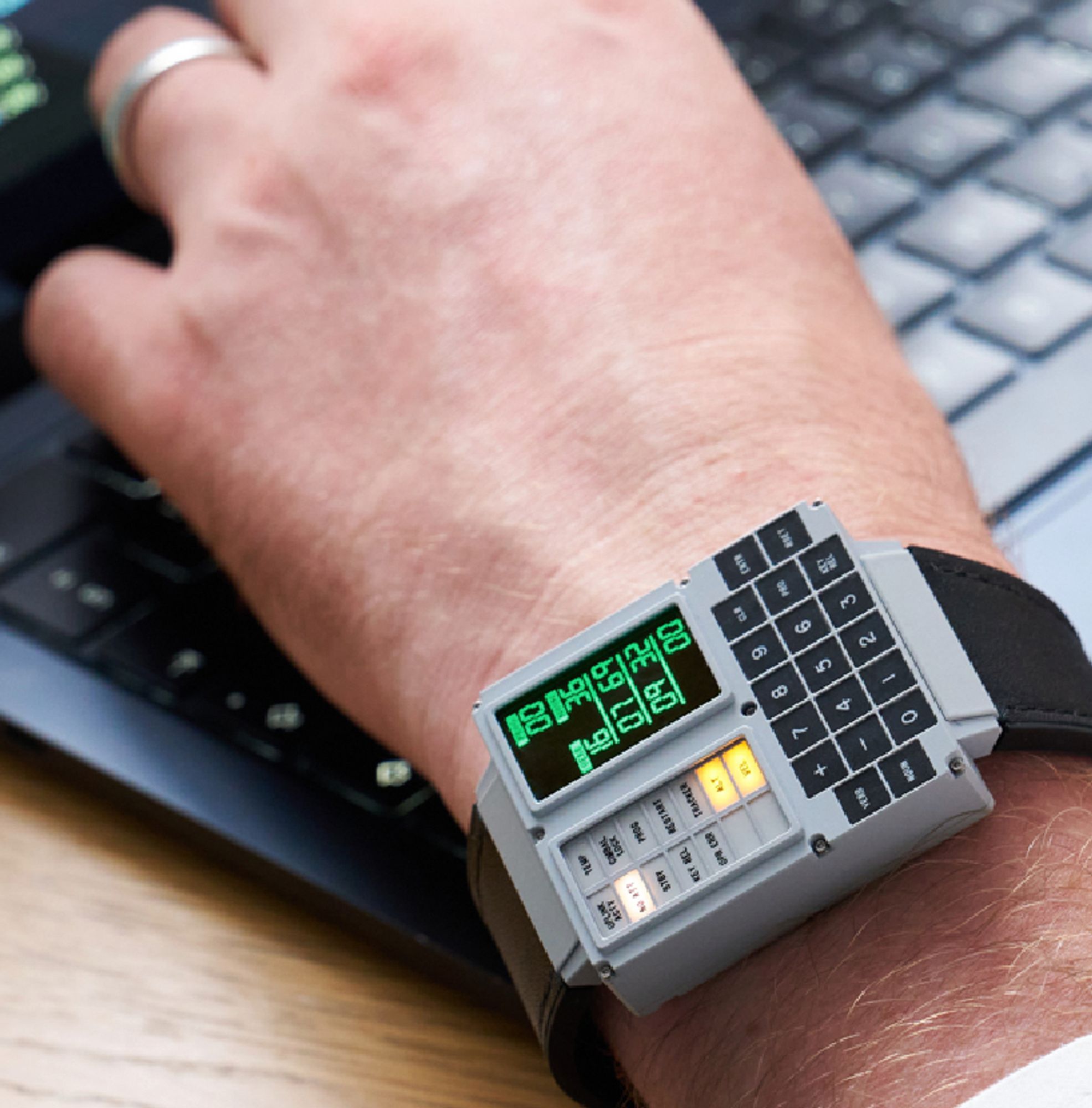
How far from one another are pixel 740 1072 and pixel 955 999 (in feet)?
0.25

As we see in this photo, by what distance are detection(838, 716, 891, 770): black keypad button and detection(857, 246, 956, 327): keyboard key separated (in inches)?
14.5

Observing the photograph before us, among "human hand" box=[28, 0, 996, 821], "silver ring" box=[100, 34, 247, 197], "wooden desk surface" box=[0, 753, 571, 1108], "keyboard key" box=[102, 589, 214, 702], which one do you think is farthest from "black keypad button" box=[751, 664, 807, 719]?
"silver ring" box=[100, 34, 247, 197]

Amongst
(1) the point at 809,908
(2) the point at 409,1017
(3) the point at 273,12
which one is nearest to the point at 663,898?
(1) the point at 809,908

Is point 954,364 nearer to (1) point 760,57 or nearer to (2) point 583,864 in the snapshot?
(1) point 760,57

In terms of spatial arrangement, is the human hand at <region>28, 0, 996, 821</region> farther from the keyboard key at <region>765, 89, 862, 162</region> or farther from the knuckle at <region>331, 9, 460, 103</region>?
the keyboard key at <region>765, 89, 862, 162</region>

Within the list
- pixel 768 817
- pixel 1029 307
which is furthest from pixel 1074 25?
pixel 768 817

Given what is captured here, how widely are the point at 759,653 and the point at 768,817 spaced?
0.18 feet

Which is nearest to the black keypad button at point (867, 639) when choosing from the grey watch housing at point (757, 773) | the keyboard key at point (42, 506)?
the grey watch housing at point (757, 773)

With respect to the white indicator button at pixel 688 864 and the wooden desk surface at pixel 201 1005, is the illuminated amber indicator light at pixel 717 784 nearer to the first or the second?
the white indicator button at pixel 688 864

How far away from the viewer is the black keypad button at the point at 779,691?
0.43 m

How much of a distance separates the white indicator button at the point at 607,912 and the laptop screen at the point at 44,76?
0.61 metres

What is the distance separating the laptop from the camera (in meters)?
0.58

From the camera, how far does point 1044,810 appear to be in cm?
47

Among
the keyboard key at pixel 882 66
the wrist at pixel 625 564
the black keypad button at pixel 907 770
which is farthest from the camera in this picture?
the keyboard key at pixel 882 66
